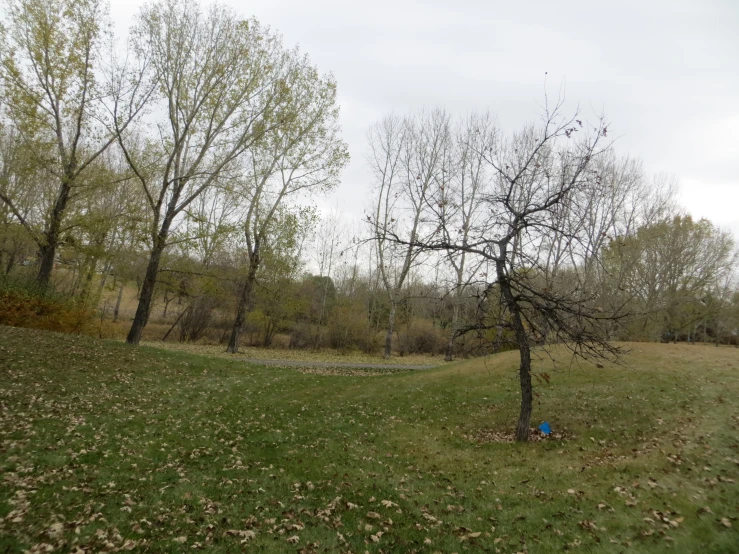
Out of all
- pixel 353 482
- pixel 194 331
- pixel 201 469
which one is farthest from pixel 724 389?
pixel 194 331

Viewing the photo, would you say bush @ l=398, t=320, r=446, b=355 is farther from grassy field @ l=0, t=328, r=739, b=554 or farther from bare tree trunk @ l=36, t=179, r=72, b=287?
bare tree trunk @ l=36, t=179, r=72, b=287

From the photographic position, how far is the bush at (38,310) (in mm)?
16984

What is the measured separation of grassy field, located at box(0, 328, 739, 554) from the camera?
534 cm

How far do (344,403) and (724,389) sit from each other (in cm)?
1047

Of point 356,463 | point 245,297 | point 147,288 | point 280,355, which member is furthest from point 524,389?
point 280,355

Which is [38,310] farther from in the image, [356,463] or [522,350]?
[522,350]

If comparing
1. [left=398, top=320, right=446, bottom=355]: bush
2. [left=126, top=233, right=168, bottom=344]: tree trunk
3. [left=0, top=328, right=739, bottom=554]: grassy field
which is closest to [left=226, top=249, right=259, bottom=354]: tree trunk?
[left=126, top=233, right=168, bottom=344]: tree trunk

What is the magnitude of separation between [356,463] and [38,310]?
17078 millimetres

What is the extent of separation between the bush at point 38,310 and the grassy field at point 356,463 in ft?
12.5

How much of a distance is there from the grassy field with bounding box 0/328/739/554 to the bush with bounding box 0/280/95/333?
3798 mm

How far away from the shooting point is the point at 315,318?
3681 cm

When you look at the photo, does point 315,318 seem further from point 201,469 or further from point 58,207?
point 201,469

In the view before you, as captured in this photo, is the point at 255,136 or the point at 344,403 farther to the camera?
the point at 255,136

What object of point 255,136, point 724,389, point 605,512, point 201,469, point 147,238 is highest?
point 255,136
